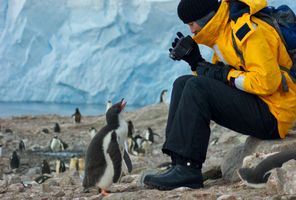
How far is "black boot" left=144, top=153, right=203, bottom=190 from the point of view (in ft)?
8.77

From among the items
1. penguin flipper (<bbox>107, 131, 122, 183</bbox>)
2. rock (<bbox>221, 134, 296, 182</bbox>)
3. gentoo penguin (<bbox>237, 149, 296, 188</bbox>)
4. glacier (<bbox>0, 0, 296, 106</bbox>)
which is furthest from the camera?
glacier (<bbox>0, 0, 296, 106</bbox>)

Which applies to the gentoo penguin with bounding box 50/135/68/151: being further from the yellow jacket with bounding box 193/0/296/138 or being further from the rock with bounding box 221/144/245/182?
the yellow jacket with bounding box 193/0/296/138

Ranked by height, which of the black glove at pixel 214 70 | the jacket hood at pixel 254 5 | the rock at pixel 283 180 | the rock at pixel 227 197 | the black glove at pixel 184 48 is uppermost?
the jacket hood at pixel 254 5

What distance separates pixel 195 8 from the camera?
2.71m

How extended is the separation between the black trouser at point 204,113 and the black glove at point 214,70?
5cm

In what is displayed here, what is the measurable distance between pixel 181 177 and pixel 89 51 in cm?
1952

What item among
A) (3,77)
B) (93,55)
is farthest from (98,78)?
(3,77)

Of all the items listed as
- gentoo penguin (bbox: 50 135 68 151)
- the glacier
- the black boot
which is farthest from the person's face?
the glacier

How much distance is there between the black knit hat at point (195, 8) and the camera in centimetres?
270

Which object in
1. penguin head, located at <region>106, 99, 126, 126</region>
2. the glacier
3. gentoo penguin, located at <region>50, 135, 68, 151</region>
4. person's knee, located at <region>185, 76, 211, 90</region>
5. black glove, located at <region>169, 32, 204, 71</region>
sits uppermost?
the glacier

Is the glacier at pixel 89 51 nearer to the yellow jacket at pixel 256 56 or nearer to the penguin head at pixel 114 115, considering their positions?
the penguin head at pixel 114 115

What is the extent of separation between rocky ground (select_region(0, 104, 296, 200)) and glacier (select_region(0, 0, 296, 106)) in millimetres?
4967

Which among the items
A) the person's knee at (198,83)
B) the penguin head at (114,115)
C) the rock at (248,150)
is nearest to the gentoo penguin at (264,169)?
the rock at (248,150)

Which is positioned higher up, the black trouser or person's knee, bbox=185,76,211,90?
person's knee, bbox=185,76,211,90
